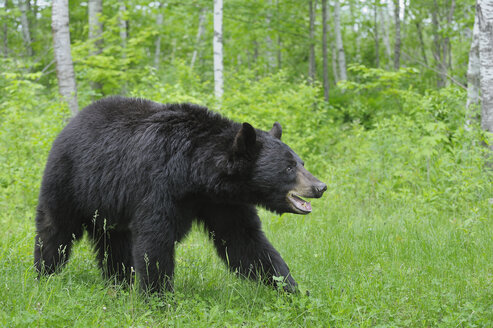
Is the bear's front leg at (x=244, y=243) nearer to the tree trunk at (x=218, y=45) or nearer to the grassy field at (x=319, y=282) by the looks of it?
the grassy field at (x=319, y=282)

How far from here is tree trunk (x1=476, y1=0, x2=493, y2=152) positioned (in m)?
7.12

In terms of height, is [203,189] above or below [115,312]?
above

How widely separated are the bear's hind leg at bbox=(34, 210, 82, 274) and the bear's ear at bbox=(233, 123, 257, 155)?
67.2 inches

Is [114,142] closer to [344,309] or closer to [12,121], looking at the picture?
[344,309]

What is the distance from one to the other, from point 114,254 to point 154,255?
3.71ft

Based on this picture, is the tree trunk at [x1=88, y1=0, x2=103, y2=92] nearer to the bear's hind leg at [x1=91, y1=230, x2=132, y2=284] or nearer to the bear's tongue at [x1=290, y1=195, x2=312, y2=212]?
the bear's hind leg at [x1=91, y1=230, x2=132, y2=284]

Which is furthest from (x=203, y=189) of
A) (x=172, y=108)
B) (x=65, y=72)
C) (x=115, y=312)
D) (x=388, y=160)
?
(x=65, y=72)

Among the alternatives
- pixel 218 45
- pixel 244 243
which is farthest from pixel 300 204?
pixel 218 45

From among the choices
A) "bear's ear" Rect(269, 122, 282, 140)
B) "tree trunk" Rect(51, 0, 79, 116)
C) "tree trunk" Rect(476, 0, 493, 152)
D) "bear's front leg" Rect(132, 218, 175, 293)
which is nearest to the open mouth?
"bear's ear" Rect(269, 122, 282, 140)

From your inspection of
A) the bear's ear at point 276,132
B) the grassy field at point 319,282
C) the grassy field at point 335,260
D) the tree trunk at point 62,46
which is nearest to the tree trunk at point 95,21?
the tree trunk at point 62,46

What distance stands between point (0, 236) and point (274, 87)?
8.90 m

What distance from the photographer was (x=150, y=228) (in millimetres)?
3713

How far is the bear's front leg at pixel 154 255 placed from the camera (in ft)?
12.2

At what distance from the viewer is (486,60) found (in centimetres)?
720
